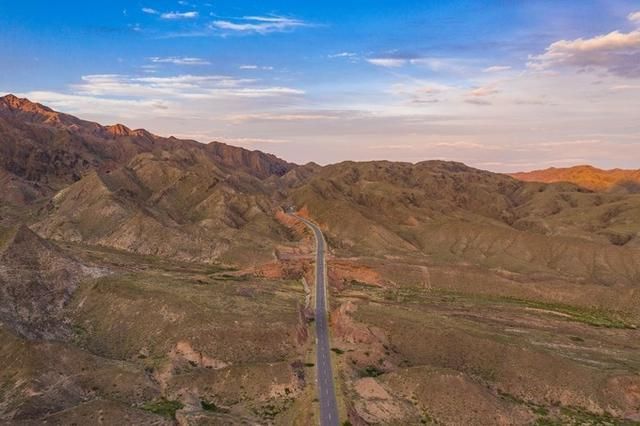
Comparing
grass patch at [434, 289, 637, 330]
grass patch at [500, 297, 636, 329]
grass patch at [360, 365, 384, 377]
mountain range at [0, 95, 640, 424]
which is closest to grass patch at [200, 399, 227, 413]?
mountain range at [0, 95, 640, 424]

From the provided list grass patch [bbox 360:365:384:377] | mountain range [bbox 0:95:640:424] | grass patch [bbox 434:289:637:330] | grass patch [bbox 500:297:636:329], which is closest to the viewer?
mountain range [bbox 0:95:640:424]

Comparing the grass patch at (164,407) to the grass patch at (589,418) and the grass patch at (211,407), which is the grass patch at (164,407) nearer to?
the grass patch at (211,407)

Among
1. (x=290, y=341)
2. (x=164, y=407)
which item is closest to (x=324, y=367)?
(x=290, y=341)

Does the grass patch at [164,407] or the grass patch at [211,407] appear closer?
the grass patch at [164,407]

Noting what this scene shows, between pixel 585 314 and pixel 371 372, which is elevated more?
pixel 585 314

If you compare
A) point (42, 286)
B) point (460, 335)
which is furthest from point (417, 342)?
point (42, 286)

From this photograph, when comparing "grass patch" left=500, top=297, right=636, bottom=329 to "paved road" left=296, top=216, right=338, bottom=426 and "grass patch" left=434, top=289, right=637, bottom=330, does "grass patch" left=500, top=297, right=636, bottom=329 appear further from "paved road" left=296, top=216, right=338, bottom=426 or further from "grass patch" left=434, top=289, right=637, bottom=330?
"paved road" left=296, top=216, right=338, bottom=426

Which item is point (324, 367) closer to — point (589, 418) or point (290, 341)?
point (290, 341)

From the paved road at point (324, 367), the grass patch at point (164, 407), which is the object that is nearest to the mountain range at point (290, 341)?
the grass patch at point (164, 407)

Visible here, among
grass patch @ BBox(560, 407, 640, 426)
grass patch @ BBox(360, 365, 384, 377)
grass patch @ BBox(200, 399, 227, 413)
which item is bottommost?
grass patch @ BBox(200, 399, 227, 413)

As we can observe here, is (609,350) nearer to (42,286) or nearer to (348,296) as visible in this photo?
(348,296)
